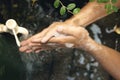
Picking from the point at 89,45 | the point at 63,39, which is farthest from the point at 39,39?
the point at 89,45

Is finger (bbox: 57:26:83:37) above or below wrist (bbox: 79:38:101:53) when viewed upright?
above

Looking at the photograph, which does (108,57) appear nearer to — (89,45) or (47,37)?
(89,45)

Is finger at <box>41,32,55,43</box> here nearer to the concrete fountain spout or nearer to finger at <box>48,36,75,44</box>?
finger at <box>48,36,75,44</box>

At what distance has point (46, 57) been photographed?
3.36 m

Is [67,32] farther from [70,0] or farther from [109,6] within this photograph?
[70,0]

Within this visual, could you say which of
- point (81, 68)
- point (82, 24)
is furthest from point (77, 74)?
point (82, 24)

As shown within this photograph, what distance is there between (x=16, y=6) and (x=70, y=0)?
1.70 feet

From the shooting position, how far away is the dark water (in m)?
3.28

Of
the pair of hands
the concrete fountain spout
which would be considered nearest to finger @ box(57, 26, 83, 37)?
the pair of hands

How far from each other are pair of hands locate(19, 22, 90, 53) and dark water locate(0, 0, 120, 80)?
0.61 metres

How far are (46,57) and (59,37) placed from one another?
0.87 m

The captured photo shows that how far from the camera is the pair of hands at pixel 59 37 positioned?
2.46 meters

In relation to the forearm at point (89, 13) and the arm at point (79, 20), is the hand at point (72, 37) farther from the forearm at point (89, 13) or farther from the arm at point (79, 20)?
the forearm at point (89, 13)

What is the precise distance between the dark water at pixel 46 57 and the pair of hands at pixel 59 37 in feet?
2.01
